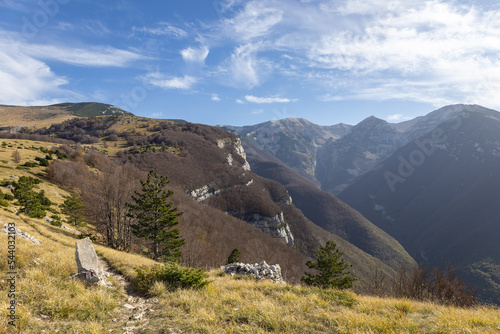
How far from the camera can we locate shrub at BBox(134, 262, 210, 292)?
1156 centimetres

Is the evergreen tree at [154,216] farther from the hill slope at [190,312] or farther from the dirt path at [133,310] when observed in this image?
the hill slope at [190,312]

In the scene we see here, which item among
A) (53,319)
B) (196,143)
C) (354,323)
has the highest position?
(196,143)

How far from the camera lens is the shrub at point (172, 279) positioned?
1156cm

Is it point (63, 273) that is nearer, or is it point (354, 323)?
point (354, 323)

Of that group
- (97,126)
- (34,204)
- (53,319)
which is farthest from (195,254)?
(97,126)

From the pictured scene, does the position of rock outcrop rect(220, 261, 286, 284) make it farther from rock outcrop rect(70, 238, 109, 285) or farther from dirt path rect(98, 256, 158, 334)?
rock outcrop rect(70, 238, 109, 285)

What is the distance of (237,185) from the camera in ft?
589

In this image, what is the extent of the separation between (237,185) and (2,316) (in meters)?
173

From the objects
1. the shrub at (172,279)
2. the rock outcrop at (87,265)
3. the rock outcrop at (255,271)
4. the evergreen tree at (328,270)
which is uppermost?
the rock outcrop at (87,265)

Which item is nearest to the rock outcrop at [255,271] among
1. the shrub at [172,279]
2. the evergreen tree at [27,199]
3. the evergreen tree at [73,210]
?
the shrub at [172,279]

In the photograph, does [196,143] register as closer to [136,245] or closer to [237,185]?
[237,185]

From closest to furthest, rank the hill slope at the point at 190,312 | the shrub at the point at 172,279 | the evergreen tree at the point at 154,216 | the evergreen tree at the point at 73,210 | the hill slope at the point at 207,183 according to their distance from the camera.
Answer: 1. the hill slope at the point at 190,312
2. the shrub at the point at 172,279
3. the evergreen tree at the point at 154,216
4. the evergreen tree at the point at 73,210
5. the hill slope at the point at 207,183

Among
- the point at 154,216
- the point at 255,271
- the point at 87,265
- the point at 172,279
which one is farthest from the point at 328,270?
the point at 87,265

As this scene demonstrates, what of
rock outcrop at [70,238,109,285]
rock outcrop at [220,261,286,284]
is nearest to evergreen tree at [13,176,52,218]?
rock outcrop at [70,238,109,285]
